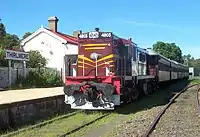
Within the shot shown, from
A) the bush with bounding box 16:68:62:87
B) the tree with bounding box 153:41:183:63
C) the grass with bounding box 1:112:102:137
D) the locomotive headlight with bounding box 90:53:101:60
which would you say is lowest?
the grass with bounding box 1:112:102:137

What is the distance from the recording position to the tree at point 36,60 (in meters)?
36.7

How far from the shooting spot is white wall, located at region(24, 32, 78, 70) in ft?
131

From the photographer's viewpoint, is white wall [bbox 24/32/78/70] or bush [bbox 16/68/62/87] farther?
white wall [bbox 24/32/78/70]

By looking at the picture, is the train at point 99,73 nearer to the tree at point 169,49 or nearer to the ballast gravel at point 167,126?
the ballast gravel at point 167,126

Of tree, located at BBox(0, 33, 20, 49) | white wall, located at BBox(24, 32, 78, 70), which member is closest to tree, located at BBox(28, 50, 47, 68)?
white wall, located at BBox(24, 32, 78, 70)

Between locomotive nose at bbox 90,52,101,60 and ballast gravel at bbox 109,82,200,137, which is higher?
locomotive nose at bbox 90,52,101,60

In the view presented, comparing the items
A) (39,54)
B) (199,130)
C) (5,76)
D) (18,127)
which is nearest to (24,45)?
(39,54)

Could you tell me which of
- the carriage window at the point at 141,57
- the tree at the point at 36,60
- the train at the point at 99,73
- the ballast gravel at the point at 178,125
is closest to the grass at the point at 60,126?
the train at the point at 99,73

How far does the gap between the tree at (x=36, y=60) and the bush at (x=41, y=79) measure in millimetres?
1910

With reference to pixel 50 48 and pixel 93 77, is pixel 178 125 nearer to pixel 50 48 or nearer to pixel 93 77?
pixel 93 77

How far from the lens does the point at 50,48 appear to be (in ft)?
134

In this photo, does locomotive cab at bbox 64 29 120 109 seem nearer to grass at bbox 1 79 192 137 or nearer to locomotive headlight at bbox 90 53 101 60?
locomotive headlight at bbox 90 53 101 60

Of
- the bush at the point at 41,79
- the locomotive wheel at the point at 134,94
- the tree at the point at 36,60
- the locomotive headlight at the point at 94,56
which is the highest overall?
the tree at the point at 36,60

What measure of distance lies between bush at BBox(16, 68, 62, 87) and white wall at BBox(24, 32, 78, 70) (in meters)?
4.19
